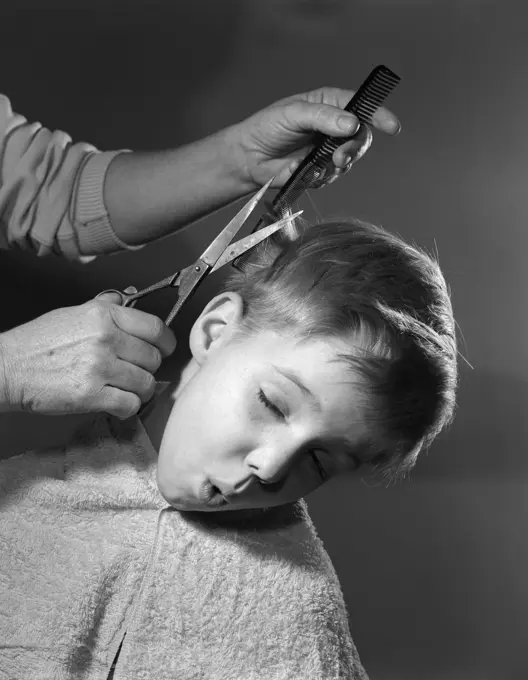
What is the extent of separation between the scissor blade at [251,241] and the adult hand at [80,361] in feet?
0.36

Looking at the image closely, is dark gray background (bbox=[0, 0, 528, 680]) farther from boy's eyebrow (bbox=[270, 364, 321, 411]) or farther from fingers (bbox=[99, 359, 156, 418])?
boy's eyebrow (bbox=[270, 364, 321, 411])

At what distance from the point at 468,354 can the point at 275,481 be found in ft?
3.55

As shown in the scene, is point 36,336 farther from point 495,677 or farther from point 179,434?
point 495,677

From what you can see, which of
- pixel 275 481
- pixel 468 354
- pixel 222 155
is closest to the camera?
pixel 275 481

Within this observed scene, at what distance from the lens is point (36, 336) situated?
1009mm

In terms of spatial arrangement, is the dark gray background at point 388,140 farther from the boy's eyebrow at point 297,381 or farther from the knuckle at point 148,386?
the boy's eyebrow at point 297,381

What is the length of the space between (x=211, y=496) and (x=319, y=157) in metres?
0.43

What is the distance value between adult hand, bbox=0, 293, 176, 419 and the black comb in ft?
0.52

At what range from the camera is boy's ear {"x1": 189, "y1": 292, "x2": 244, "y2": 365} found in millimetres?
986

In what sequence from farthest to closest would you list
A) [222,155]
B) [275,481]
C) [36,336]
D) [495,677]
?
[495,677] < [222,155] < [36,336] < [275,481]

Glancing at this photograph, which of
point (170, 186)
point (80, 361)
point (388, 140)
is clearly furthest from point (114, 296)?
point (388, 140)

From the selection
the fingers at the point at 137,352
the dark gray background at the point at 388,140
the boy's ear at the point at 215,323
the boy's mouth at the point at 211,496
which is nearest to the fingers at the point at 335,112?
the boy's ear at the point at 215,323

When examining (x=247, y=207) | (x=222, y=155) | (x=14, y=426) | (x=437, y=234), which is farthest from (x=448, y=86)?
(x=14, y=426)

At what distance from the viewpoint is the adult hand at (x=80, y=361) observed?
3.25 feet
